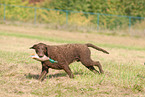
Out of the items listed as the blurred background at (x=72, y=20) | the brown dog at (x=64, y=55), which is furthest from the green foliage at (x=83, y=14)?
the brown dog at (x=64, y=55)

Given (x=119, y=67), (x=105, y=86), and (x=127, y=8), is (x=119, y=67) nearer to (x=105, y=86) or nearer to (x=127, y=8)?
(x=105, y=86)

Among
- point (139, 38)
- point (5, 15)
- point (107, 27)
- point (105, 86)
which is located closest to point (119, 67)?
point (105, 86)

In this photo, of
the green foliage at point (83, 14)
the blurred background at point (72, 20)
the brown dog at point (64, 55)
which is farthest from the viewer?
the green foliage at point (83, 14)

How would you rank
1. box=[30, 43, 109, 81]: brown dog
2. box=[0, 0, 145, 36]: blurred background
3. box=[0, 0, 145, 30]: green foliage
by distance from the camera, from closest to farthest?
1. box=[30, 43, 109, 81]: brown dog
2. box=[0, 0, 145, 36]: blurred background
3. box=[0, 0, 145, 30]: green foliage

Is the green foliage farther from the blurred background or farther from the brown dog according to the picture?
the brown dog

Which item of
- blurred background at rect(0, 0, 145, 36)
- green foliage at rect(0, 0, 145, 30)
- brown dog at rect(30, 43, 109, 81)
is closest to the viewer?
brown dog at rect(30, 43, 109, 81)

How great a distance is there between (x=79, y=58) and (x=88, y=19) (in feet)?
77.5

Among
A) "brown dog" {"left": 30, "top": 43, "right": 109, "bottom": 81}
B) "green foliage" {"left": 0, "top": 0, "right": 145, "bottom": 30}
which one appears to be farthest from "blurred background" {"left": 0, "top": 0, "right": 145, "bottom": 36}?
"brown dog" {"left": 30, "top": 43, "right": 109, "bottom": 81}

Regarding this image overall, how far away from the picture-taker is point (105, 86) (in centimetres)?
793

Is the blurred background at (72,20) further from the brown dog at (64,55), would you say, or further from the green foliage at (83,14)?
the brown dog at (64,55)

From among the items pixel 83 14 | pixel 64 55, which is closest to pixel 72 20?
pixel 83 14

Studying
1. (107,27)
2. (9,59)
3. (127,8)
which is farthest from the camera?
(127,8)

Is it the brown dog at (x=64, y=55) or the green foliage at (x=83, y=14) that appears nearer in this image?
the brown dog at (x=64, y=55)

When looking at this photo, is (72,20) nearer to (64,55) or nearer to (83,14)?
(83,14)
